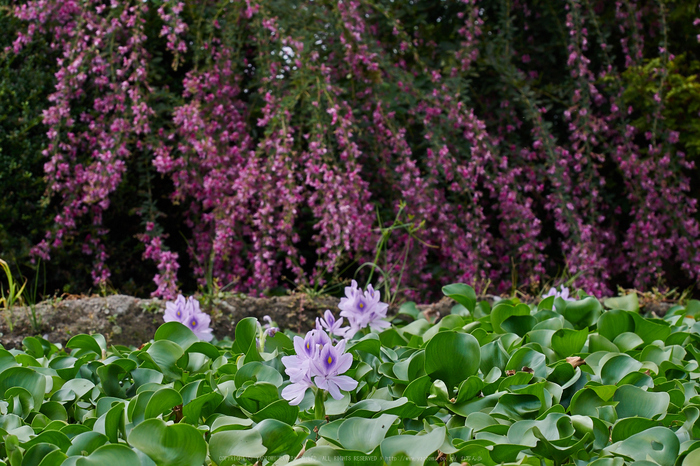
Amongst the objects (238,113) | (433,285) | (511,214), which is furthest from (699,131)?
(238,113)

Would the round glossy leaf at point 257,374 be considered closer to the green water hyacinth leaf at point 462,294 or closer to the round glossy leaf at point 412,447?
the round glossy leaf at point 412,447

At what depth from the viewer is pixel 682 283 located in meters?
4.23

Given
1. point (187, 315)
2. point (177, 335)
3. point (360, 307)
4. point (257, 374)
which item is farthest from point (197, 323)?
point (257, 374)

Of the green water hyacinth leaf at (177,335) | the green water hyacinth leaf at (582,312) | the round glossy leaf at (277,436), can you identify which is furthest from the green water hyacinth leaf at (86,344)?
the green water hyacinth leaf at (582,312)

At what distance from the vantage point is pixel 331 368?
859 millimetres

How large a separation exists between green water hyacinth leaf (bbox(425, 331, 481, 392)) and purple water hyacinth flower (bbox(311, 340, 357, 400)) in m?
0.16

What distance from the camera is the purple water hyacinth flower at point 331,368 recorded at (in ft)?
2.78

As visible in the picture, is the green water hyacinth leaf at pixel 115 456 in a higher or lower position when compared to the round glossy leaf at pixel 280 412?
higher

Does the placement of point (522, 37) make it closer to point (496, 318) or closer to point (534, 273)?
point (534, 273)

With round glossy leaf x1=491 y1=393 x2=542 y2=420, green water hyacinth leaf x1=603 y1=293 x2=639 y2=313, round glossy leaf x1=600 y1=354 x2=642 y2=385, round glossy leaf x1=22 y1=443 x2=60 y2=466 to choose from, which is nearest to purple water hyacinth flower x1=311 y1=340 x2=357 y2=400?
round glossy leaf x1=491 y1=393 x2=542 y2=420

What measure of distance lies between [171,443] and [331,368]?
248mm

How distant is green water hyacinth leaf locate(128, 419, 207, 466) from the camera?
0.69 metres

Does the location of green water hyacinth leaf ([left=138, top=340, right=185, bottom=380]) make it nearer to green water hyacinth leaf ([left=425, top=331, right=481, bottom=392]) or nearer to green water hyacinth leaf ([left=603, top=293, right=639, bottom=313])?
green water hyacinth leaf ([left=425, top=331, right=481, bottom=392])

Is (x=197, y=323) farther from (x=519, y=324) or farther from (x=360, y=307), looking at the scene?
(x=519, y=324)
